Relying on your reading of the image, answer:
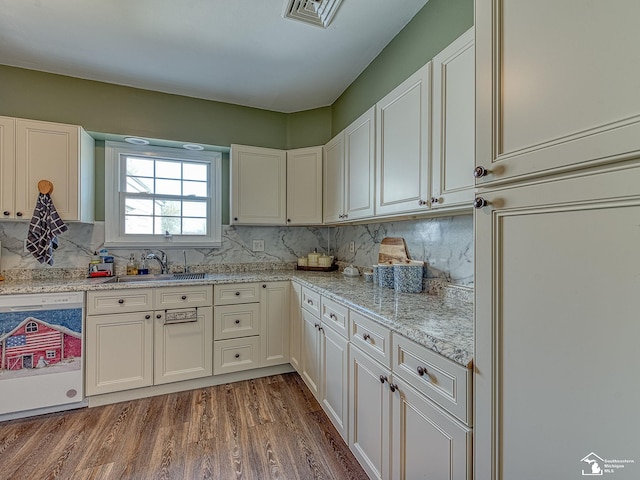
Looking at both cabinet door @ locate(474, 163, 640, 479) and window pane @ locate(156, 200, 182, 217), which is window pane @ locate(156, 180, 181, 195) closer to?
window pane @ locate(156, 200, 182, 217)

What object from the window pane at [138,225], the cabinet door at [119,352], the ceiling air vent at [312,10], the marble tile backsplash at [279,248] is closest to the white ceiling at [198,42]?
the ceiling air vent at [312,10]

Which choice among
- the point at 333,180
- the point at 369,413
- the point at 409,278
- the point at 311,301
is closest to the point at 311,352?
the point at 311,301

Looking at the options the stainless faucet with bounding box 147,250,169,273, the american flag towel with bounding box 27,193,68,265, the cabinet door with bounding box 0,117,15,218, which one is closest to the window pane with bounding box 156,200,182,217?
the stainless faucet with bounding box 147,250,169,273

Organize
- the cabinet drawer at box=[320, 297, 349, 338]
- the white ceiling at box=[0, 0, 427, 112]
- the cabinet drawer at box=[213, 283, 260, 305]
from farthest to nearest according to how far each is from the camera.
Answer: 1. the cabinet drawer at box=[213, 283, 260, 305]
2. the white ceiling at box=[0, 0, 427, 112]
3. the cabinet drawer at box=[320, 297, 349, 338]

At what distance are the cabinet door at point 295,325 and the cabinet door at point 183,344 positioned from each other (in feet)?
2.26

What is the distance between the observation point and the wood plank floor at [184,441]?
5.29 feet

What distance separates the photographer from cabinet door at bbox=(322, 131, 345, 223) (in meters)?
2.54

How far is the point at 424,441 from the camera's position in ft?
3.64

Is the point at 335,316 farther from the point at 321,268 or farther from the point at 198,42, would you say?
the point at 198,42

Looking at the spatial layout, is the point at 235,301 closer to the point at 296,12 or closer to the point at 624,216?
the point at 296,12

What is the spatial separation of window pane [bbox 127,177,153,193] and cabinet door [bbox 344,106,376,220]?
1906 millimetres

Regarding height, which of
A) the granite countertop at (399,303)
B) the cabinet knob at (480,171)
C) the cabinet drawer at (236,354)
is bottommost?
the cabinet drawer at (236,354)

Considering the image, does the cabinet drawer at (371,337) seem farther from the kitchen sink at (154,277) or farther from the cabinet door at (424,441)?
the kitchen sink at (154,277)

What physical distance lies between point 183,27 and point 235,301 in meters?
2.04
